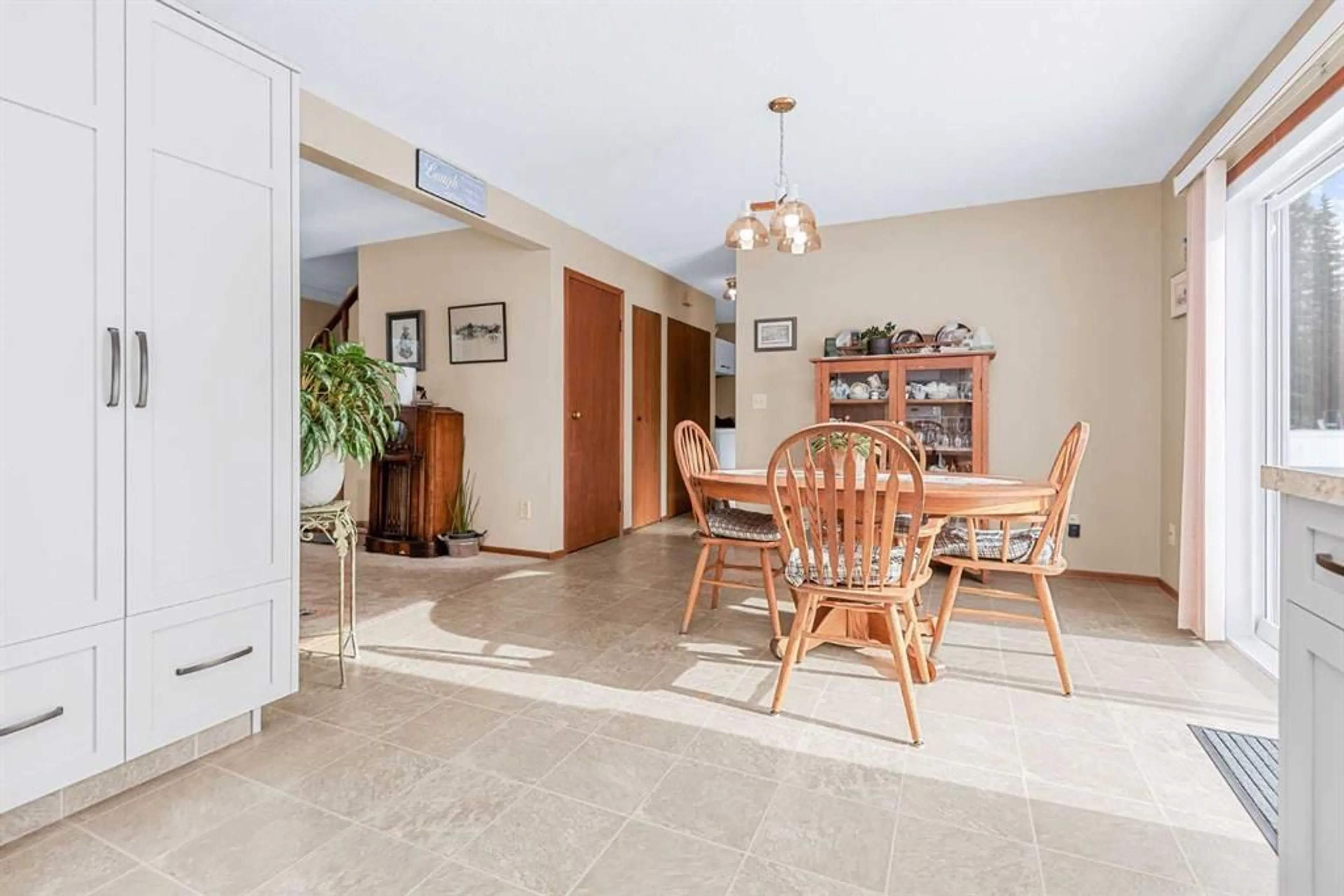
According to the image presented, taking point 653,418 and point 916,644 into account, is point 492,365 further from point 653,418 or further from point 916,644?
point 916,644

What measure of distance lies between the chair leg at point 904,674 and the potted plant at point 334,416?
187cm

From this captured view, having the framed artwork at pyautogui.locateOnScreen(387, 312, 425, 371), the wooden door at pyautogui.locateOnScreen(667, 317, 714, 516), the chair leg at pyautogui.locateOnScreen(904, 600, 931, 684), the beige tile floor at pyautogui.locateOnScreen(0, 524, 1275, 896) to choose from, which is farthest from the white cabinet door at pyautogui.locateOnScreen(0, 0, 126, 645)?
the wooden door at pyautogui.locateOnScreen(667, 317, 714, 516)

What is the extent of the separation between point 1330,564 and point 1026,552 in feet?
4.91

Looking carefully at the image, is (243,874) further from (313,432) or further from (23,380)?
(313,432)

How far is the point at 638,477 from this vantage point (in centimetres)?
561

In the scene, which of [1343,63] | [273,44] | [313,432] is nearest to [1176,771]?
[1343,63]

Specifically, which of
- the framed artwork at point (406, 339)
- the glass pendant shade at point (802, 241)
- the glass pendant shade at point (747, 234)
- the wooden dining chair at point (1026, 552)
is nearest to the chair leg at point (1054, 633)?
the wooden dining chair at point (1026, 552)

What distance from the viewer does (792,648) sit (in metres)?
1.97

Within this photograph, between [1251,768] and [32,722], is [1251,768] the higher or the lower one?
the lower one

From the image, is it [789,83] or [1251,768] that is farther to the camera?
[789,83]

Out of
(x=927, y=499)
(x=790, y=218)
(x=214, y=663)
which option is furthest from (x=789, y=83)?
(x=214, y=663)

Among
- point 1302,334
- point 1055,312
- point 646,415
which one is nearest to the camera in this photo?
point 1302,334

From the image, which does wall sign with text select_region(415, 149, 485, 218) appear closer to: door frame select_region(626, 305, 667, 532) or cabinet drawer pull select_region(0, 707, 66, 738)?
door frame select_region(626, 305, 667, 532)

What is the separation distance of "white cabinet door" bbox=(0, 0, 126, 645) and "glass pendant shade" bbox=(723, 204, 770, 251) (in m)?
1.98
